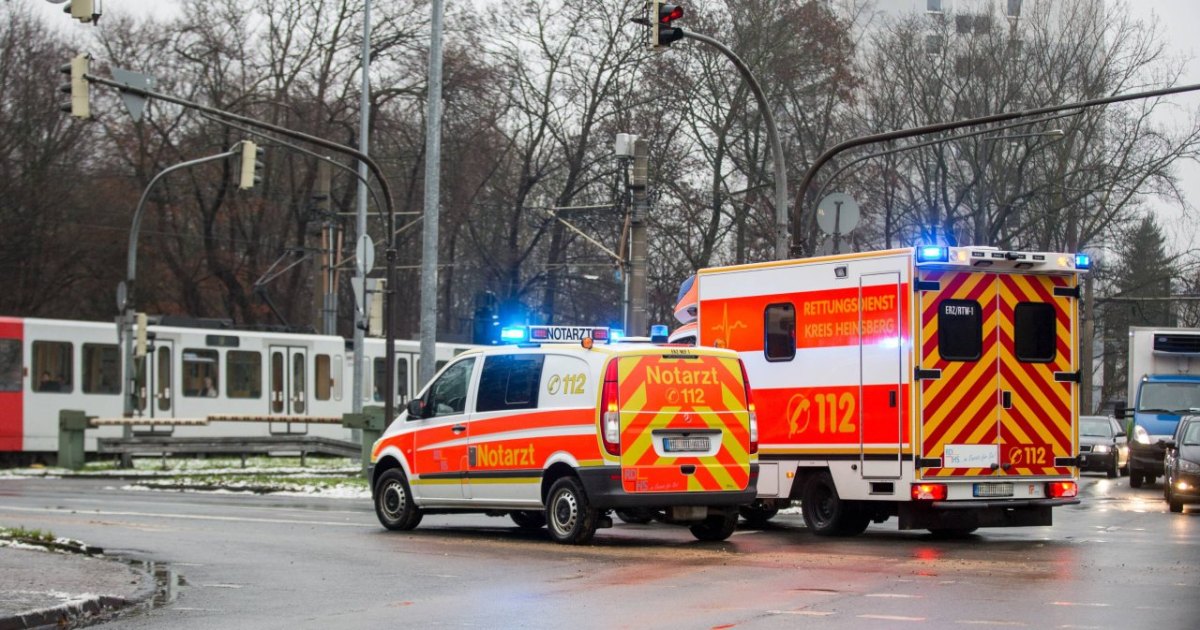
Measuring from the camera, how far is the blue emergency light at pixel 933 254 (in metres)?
16.2

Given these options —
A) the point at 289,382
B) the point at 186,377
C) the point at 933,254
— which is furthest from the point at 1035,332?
the point at 289,382

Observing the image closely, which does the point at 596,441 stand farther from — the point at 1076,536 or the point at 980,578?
the point at 1076,536

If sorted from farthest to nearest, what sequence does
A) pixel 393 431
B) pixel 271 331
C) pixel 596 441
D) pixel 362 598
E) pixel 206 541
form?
pixel 271 331 < pixel 393 431 < pixel 206 541 < pixel 596 441 < pixel 362 598

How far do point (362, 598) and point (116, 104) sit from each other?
132 ft

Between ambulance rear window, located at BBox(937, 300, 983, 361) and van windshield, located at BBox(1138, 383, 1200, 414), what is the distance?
54.2 feet

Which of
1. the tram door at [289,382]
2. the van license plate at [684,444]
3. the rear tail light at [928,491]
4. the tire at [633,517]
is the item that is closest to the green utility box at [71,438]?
the tram door at [289,382]

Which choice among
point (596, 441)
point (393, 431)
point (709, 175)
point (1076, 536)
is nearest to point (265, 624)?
point (596, 441)

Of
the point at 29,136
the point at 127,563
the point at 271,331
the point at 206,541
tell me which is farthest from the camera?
the point at 29,136

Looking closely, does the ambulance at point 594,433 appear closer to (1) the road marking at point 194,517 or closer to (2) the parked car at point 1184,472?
(1) the road marking at point 194,517

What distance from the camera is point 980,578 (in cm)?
1246

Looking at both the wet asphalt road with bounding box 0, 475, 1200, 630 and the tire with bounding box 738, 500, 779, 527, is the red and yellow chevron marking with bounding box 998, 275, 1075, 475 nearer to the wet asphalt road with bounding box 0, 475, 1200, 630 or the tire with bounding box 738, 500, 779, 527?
the wet asphalt road with bounding box 0, 475, 1200, 630

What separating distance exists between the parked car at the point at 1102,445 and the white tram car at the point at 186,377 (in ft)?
52.3

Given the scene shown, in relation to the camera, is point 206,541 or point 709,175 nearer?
point 206,541

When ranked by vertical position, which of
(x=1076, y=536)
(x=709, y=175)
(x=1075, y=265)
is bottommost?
(x=1076, y=536)
